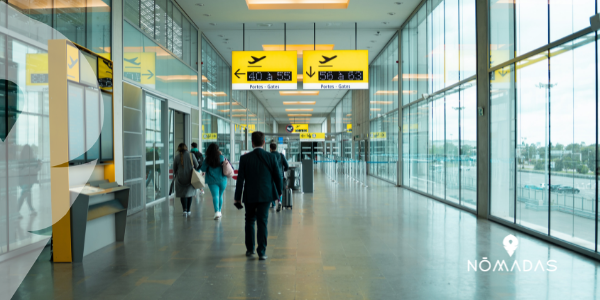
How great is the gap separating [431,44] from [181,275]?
9.89m

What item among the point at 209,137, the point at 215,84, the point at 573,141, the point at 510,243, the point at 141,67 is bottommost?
the point at 510,243

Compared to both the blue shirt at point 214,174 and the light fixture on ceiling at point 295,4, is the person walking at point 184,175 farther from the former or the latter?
the light fixture on ceiling at point 295,4

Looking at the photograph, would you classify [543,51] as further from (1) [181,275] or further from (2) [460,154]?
(1) [181,275]

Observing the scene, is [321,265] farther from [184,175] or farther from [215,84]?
[215,84]

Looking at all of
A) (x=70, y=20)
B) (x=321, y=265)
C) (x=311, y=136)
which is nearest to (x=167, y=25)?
(x=70, y=20)

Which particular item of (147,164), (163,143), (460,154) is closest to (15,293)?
(147,164)

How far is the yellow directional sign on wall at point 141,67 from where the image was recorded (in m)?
8.13

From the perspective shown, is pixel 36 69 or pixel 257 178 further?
pixel 36 69

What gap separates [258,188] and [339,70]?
729cm

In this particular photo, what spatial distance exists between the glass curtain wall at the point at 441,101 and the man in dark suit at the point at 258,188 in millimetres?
5593

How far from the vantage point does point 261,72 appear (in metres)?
11.3

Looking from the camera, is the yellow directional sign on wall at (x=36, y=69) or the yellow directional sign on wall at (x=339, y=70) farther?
the yellow directional sign on wall at (x=339, y=70)

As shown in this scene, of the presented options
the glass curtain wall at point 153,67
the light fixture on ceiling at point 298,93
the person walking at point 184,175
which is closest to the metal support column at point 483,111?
the person walking at point 184,175

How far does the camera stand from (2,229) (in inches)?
185
